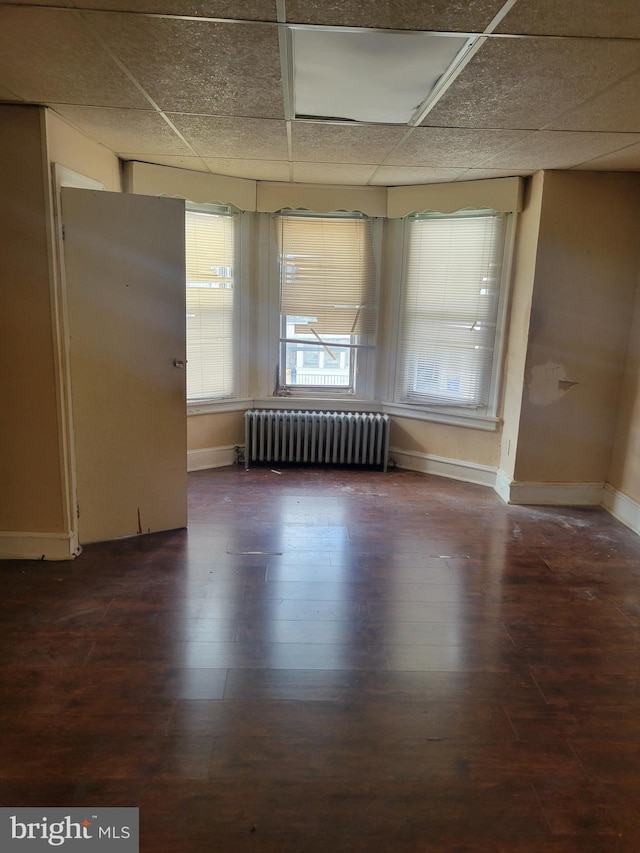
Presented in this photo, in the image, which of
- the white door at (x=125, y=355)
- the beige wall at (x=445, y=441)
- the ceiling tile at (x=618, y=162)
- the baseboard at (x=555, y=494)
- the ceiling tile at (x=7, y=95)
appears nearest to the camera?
the ceiling tile at (x=7, y=95)

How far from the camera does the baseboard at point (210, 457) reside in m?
4.76

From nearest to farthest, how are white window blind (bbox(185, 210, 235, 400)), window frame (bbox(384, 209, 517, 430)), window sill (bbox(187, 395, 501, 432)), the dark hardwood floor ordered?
1. the dark hardwood floor
2. window frame (bbox(384, 209, 517, 430))
3. white window blind (bbox(185, 210, 235, 400))
4. window sill (bbox(187, 395, 501, 432))

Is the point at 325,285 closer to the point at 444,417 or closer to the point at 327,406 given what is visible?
the point at 327,406

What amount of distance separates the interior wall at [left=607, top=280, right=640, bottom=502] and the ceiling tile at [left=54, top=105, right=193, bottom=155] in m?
3.30

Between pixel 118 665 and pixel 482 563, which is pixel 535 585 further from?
pixel 118 665

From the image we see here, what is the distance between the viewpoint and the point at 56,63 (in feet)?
7.08

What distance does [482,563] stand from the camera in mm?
3236

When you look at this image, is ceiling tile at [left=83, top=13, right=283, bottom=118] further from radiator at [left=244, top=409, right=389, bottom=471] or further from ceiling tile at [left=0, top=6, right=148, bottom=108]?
radiator at [left=244, top=409, right=389, bottom=471]

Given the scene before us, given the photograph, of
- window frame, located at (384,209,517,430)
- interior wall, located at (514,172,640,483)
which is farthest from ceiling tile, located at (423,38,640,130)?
window frame, located at (384,209,517,430)

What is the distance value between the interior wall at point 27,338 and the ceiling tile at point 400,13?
64.8 inches

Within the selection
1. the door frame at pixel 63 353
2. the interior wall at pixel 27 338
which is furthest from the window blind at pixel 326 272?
the interior wall at pixel 27 338

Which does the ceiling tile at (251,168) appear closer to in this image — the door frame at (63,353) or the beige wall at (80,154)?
the beige wall at (80,154)

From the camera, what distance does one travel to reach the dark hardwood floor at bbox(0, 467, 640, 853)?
1637mm

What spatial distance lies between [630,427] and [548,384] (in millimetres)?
627
